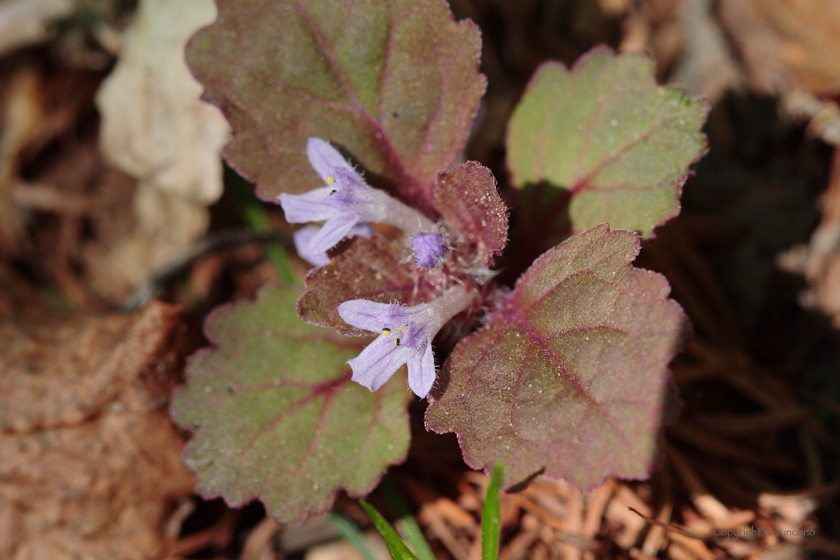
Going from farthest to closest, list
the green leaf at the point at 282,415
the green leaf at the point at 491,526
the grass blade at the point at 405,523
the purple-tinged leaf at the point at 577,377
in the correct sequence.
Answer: the grass blade at the point at 405,523
the green leaf at the point at 282,415
the green leaf at the point at 491,526
the purple-tinged leaf at the point at 577,377

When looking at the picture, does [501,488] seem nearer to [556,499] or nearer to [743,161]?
[556,499]

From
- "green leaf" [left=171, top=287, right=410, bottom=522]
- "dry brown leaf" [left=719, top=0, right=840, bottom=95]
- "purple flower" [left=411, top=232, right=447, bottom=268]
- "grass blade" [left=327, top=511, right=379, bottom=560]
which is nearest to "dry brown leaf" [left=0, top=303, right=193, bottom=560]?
"green leaf" [left=171, top=287, right=410, bottom=522]

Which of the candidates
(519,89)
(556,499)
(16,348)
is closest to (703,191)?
(519,89)

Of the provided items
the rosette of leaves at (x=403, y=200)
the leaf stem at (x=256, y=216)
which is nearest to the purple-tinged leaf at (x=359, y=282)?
the rosette of leaves at (x=403, y=200)

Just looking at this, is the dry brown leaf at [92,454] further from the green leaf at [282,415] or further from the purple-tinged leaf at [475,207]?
the purple-tinged leaf at [475,207]

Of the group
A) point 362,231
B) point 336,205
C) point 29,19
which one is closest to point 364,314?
point 336,205

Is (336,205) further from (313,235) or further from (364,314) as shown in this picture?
(313,235)
